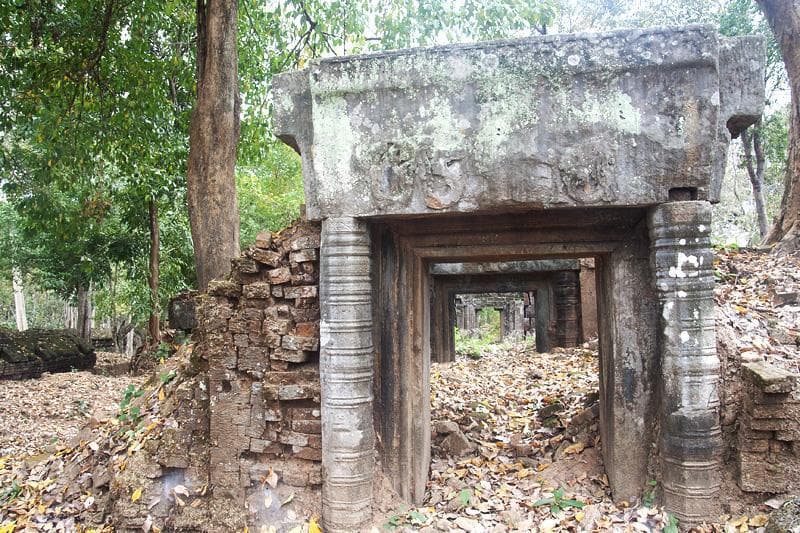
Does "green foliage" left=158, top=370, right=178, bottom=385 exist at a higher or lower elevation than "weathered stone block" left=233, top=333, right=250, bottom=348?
lower

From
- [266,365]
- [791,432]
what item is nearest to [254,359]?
[266,365]

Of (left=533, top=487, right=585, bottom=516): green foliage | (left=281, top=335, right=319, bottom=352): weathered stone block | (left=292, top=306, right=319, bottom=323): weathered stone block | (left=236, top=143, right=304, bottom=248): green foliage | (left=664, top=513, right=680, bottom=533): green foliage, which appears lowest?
(left=533, top=487, right=585, bottom=516): green foliage

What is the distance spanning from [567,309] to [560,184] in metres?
7.21

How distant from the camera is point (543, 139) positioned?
3.39 meters

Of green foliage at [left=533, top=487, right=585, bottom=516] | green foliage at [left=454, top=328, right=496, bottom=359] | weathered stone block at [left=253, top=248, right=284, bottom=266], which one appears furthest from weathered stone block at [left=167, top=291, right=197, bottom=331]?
green foliage at [left=454, top=328, right=496, bottom=359]

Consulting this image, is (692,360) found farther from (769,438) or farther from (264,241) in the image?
(264,241)

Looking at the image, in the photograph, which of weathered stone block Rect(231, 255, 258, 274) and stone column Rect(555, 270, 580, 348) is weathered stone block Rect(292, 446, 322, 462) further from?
stone column Rect(555, 270, 580, 348)

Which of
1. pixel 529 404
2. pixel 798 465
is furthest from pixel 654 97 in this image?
pixel 529 404

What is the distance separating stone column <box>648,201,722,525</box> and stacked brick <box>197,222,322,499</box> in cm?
221

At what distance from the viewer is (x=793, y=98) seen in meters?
6.25

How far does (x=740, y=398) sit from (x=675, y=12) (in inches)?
393

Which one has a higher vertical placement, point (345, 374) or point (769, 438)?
point (345, 374)

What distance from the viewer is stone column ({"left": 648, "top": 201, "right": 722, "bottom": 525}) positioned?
131 inches

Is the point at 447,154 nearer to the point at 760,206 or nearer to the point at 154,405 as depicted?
the point at 154,405
